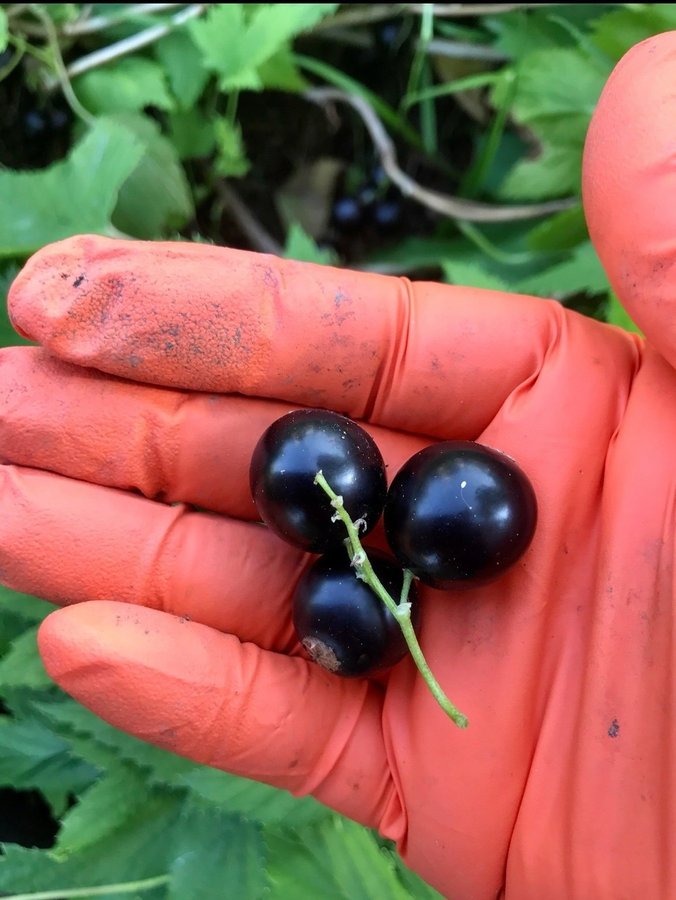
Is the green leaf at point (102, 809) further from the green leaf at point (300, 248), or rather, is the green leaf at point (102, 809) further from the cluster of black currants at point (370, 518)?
the green leaf at point (300, 248)

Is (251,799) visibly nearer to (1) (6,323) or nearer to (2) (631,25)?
(1) (6,323)

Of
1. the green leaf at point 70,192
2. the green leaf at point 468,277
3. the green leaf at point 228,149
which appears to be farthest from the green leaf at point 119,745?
the green leaf at point 228,149

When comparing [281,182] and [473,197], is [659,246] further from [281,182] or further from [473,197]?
[281,182]

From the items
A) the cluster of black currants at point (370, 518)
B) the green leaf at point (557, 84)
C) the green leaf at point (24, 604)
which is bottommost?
the green leaf at point (24, 604)

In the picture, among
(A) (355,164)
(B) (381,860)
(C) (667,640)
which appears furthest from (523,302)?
(A) (355,164)

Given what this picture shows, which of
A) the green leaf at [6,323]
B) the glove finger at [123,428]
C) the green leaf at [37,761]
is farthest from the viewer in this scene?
the green leaf at [6,323]
